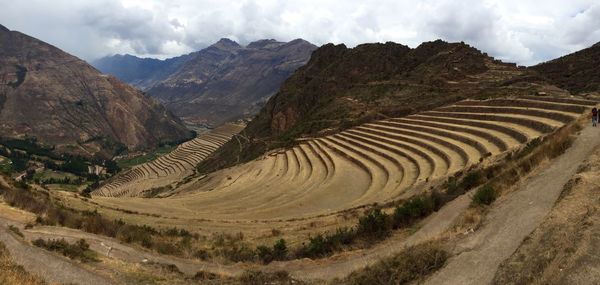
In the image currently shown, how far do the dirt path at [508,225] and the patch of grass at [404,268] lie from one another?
0.84 ft

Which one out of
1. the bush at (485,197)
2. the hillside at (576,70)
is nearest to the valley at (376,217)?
the bush at (485,197)

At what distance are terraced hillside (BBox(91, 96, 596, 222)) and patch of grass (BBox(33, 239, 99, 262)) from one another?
12.5m

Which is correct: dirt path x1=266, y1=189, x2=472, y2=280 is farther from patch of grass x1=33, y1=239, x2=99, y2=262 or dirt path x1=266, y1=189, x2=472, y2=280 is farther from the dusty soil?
patch of grass x1=33, y1=239, x2=99, y2=262

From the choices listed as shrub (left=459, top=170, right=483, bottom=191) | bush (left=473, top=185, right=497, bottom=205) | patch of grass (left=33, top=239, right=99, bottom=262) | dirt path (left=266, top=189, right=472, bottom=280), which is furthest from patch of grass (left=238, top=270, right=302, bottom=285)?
shrub (left=459, top=170, right=483, bottom=191)

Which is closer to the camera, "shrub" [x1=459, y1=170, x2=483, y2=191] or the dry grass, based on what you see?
the dry grass

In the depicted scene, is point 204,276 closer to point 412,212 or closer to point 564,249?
point 412,212

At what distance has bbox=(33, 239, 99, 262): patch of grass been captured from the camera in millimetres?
11633

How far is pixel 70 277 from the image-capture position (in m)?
10.4

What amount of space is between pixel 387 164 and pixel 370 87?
49.2m

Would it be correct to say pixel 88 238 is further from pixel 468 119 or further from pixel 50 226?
pixel 468 119

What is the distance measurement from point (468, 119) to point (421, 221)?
24596 mm

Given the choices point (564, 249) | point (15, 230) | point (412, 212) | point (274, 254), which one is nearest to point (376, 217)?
point (412, 212)

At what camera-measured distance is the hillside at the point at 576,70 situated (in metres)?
68.1

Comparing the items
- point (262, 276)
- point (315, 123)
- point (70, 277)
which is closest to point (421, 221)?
point (262, 276)
